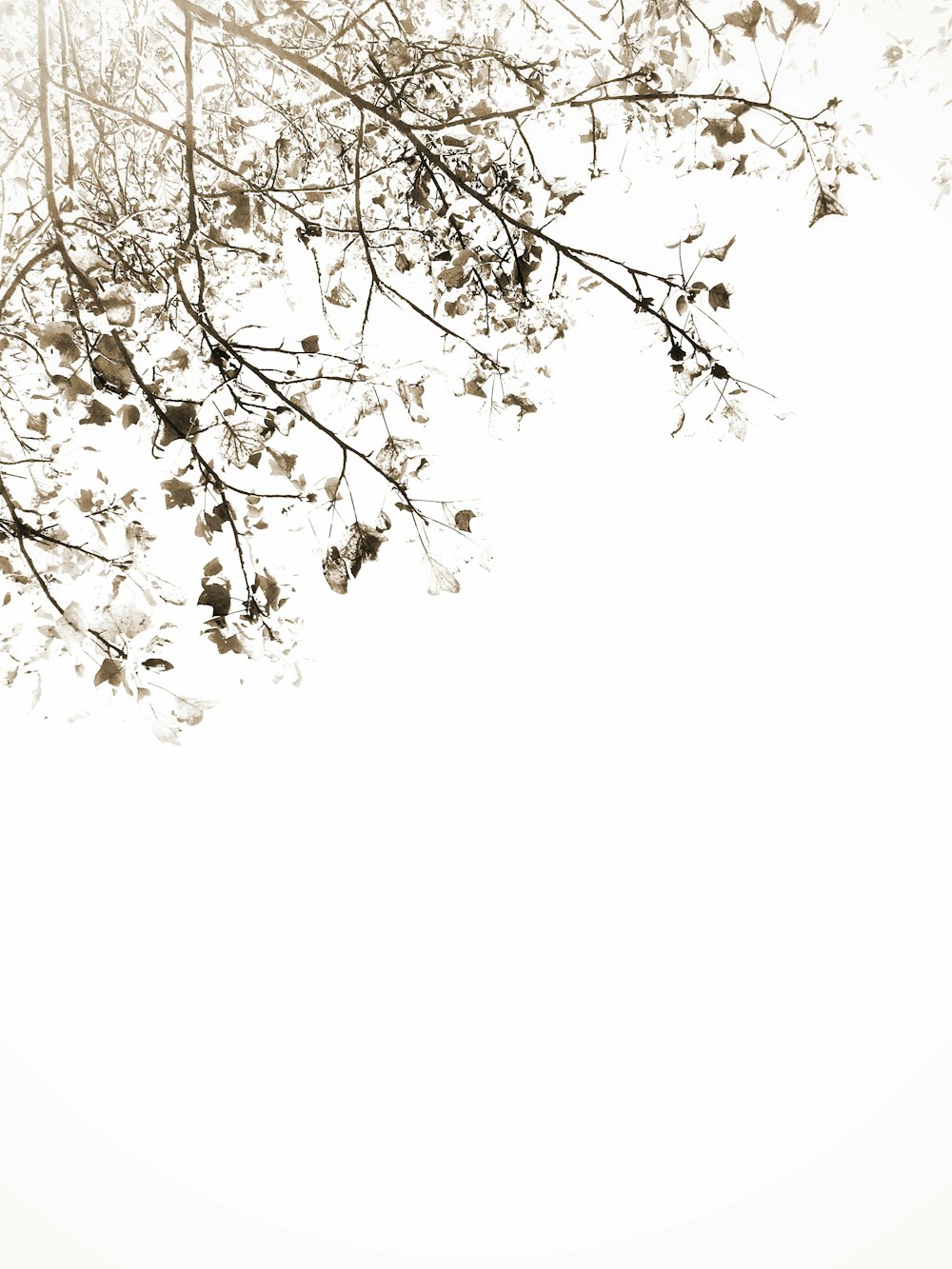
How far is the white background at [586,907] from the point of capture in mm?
11211

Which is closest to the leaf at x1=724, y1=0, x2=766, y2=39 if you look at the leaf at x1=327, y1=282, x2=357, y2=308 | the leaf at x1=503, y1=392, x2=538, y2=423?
the leaf at x1=503, y1=392, x2=538, y2=423

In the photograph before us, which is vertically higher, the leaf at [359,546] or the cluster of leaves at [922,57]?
the cluster of leaves at [922,57]

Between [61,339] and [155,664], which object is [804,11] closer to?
[61,339]

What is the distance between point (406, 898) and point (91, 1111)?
980cm

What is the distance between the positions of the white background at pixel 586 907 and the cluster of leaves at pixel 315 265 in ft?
19.4

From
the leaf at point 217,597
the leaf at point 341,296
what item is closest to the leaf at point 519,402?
the leaf at point 341,296

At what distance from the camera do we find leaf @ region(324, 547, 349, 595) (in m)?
1.56

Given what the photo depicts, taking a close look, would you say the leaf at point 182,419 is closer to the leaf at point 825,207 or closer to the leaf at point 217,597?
the leaf at point 217,597

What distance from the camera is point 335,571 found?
5.14 feet

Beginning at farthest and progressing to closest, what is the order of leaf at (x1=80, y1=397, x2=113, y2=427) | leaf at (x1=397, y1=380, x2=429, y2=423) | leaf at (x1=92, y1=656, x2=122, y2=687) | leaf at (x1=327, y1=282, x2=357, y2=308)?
leaf at (x1=327, y1=282, x2=357, y2=308)
leaf at (x1=397, y1=380, x2=429, y2=423)
leaf at (x1=80, y1=397, x2=113, y2=427)
leaf at (x1=92, y1=656, x2=122, y2=687)

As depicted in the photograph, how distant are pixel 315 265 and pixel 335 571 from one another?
80cm

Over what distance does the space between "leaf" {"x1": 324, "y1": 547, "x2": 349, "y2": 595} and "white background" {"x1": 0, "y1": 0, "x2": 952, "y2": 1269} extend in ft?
22.0

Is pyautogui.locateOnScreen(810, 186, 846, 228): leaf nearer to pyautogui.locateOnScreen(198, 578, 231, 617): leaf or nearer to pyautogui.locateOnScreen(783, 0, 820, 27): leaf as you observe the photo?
pyautogui.locateOnScreen(783, 0, 820, 27): leaf

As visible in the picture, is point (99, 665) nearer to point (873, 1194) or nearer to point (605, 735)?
point (605, 735)
